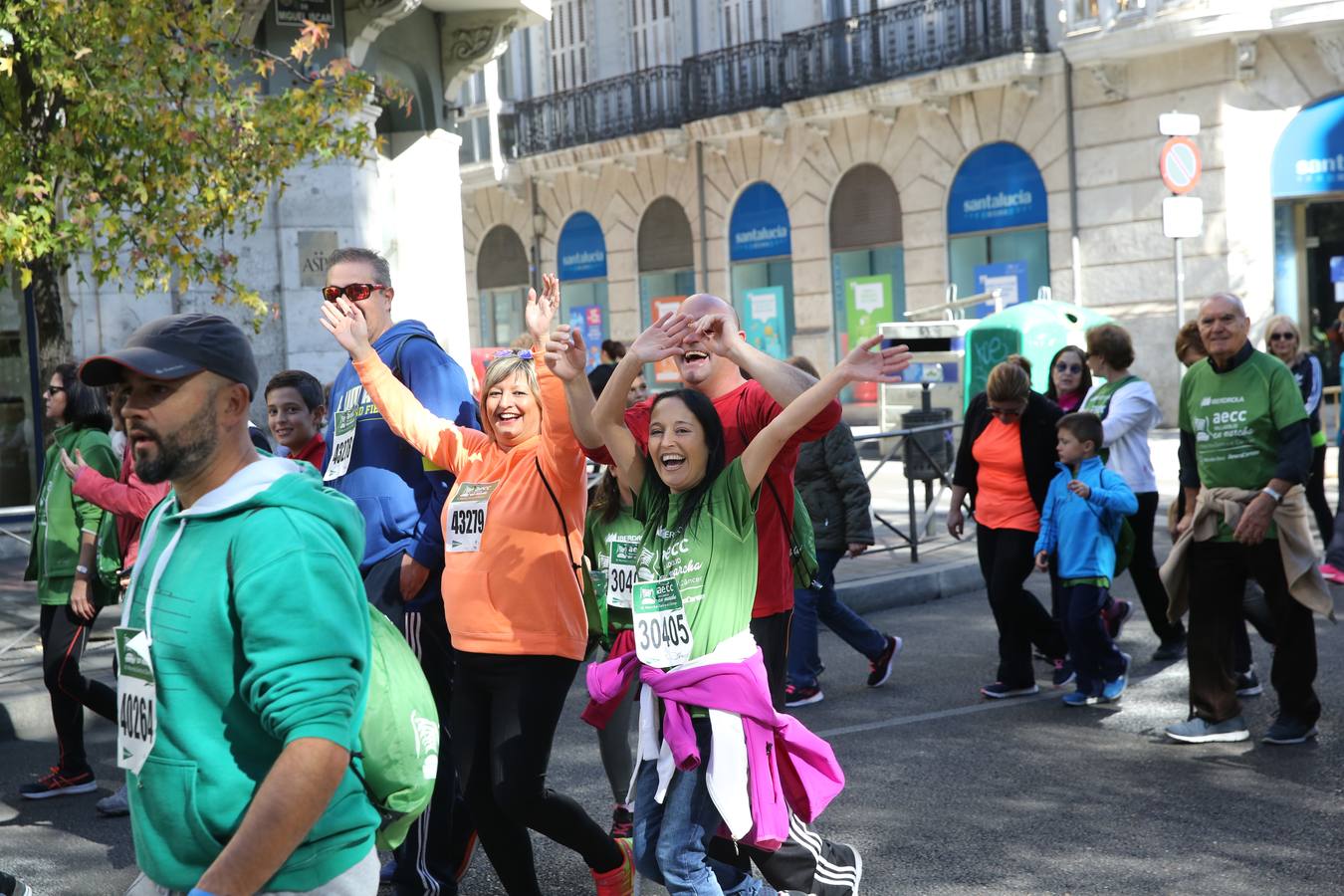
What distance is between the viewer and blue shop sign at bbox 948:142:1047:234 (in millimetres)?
24141

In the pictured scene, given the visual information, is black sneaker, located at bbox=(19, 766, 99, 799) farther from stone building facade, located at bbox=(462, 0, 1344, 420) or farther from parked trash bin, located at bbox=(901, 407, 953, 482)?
stone building facade, located at bbox=(462, 0, 1344, 420)

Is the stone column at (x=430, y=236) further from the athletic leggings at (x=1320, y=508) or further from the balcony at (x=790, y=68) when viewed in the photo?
the balcony at (x=790, y=68)

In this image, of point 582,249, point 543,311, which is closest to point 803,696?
point 543,311

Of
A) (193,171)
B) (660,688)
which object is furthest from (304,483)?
(193,171)

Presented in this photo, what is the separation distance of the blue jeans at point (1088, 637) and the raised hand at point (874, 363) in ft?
10.8

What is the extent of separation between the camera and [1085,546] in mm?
7457

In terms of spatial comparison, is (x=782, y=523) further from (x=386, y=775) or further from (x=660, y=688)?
(x=386, y=775)

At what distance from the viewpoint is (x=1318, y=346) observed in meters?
21.8

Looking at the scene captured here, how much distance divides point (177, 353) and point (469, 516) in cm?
216

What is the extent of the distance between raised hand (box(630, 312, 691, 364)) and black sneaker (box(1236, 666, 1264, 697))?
4.08 m

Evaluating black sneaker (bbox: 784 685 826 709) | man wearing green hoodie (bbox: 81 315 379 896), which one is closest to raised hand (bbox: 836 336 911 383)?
man wearing green hoodie (bbox: 81 315 379 896)

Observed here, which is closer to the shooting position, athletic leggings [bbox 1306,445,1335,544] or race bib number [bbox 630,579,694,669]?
race bib number [bbox 630,579,694,669]

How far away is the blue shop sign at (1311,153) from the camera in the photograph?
21.3 m

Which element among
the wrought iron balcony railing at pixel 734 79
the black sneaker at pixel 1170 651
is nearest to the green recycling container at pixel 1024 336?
the black sneaker at pixel 1170 651
